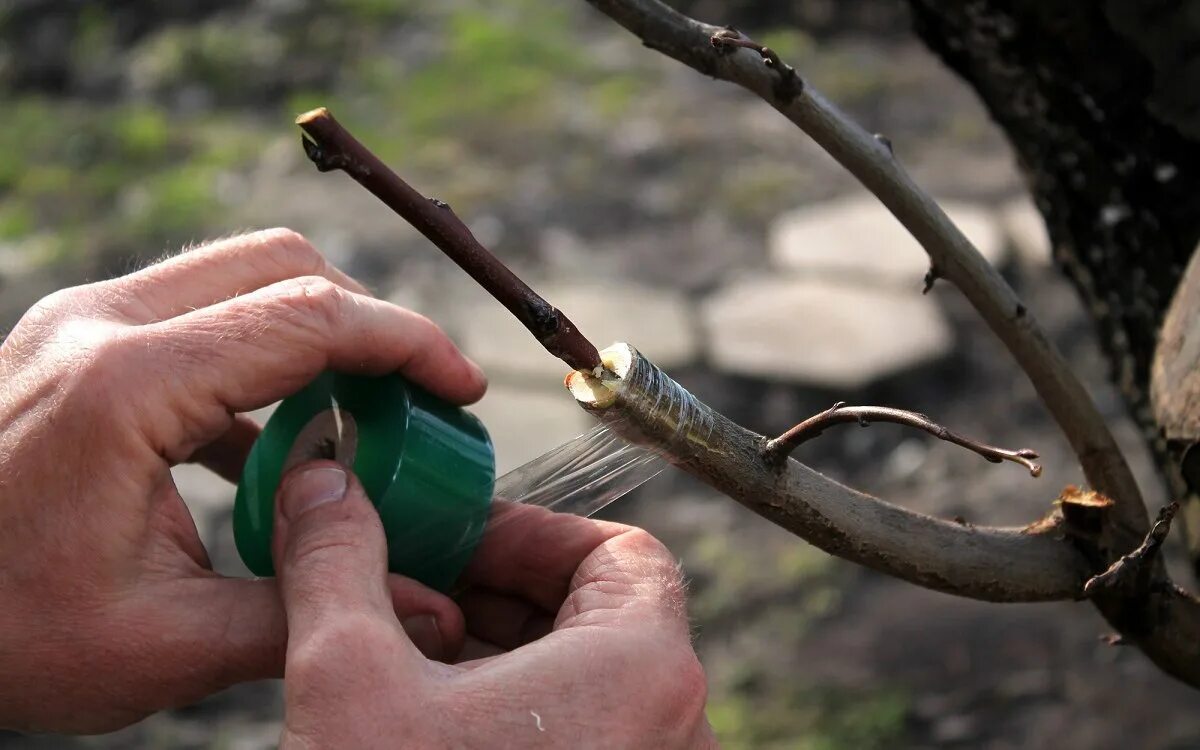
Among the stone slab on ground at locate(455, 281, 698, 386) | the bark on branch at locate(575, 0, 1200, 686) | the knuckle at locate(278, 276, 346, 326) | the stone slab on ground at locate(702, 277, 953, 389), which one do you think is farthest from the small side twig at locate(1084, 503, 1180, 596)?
the stone slab on ground at locate(455, 281, 698, 386)

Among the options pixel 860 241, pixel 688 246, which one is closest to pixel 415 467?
pixel 860 241

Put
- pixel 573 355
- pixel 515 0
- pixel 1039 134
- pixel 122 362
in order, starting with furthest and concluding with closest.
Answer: pixel 515 0, pixel 1039 134, pixel 122 362, pixel 573 355

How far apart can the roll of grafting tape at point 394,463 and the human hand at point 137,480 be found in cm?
5

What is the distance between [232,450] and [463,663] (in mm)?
610

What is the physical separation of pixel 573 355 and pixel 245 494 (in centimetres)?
50

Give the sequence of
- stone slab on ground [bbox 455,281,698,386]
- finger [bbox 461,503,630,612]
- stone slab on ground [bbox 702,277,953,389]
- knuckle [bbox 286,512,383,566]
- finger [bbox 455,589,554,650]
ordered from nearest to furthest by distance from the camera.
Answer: knuckle [bbox 286,512,383,566], finger [bbox 461,503,630,612], finger [bbox 455,589,554,650], stone slab on ground [bbox 702,277,953,389], stone slab on ground [bbox 455,281,698,386]

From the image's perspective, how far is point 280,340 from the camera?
1.31 metres

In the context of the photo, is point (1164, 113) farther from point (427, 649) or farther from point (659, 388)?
point (427, 649)

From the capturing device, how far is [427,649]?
1.43 metres

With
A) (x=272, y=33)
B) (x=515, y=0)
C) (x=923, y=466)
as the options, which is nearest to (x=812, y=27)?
(x=515, y=0)

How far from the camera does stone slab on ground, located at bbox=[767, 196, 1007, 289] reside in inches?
185

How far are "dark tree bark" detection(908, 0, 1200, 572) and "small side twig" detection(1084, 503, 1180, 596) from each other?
0.24 metres

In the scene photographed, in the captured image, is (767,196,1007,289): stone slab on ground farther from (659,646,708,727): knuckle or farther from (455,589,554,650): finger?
(659,646,708,727): knuckle

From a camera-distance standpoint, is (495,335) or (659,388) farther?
(495,335)
